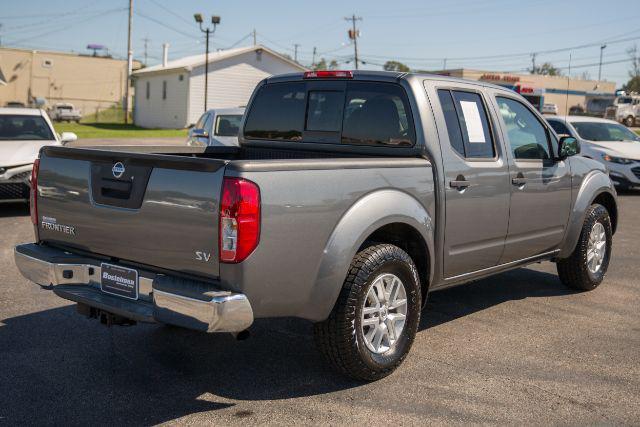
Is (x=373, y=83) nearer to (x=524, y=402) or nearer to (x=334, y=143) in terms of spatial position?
(x=334, y=143)

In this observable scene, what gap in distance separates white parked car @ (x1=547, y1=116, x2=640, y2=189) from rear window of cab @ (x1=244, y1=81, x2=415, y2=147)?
10.4 metres

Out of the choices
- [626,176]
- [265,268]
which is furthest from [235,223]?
[626,176]

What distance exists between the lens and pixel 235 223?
11.8 feet

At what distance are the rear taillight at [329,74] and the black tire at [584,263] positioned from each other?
9.25 feet

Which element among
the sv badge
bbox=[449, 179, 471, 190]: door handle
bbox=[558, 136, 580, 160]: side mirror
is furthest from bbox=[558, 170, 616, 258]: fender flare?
the sv badge

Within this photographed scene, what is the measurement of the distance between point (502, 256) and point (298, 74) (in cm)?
215

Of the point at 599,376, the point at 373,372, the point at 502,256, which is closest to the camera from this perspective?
the point at 373,372

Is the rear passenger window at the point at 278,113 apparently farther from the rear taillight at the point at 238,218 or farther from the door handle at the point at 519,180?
the rear taillight at the point at 238,218

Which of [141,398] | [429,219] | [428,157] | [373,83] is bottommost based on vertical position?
[141,398]

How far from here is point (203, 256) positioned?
3.71 m

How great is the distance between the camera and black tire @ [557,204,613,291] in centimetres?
675

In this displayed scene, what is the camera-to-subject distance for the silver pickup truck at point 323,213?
12.2 ft

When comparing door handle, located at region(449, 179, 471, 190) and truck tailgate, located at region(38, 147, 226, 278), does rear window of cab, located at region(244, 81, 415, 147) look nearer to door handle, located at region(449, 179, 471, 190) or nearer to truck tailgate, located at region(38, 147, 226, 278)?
door handle, located at region(449, 179, 471, 190)

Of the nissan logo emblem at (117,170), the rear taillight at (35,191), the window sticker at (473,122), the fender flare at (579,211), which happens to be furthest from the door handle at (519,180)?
the rear taillight at (35,191)
